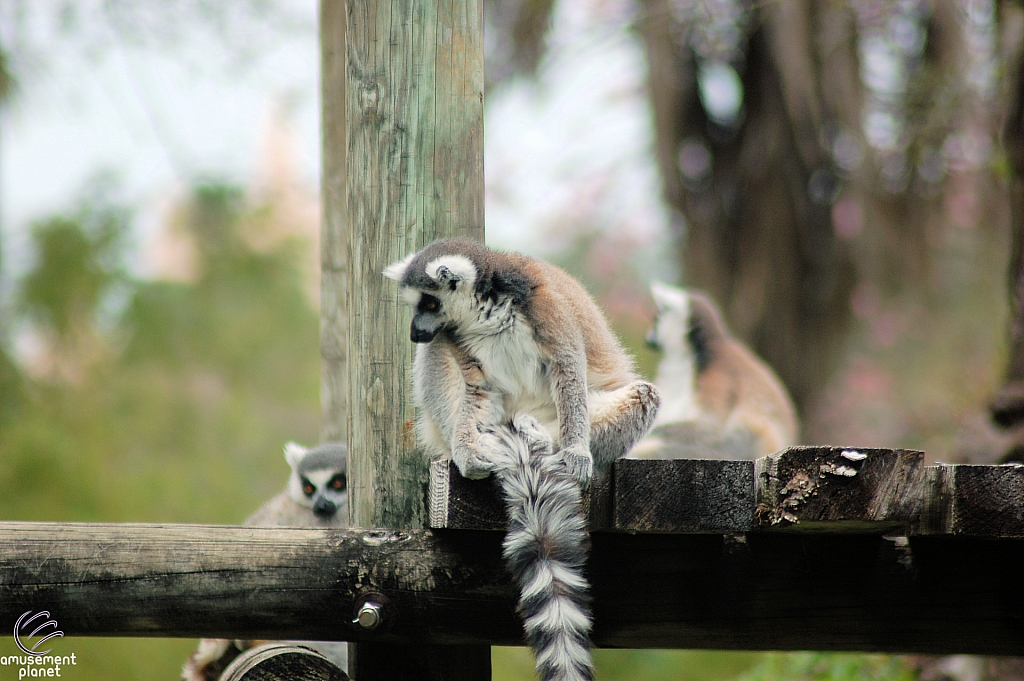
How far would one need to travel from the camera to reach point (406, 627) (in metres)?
2.16

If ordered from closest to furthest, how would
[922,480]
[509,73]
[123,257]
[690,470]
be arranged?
1. [922,480]
2. [690,470]
3. [509,73]
4. [123,257]

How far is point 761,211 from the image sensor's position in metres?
8.22

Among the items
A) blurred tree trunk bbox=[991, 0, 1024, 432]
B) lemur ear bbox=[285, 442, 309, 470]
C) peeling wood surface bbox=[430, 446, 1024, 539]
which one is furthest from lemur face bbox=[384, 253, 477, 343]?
blurred tree trunk bbox=[991, 0, 1024, 432]

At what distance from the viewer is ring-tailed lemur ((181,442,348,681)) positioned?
3240 millimetres

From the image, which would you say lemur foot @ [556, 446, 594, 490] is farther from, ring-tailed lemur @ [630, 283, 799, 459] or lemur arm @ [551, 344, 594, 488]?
ring-tailed lemur @ [630, 283, 799, 459]

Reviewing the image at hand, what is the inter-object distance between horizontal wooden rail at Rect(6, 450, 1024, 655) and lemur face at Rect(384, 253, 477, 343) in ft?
1.48

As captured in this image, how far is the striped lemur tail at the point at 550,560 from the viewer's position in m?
1.90

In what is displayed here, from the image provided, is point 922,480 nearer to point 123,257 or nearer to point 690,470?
point 690,470

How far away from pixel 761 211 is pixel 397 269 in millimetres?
6469

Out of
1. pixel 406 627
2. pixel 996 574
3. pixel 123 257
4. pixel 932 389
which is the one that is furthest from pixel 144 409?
pixel 932 389

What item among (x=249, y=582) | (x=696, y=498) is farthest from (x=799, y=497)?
(x=249, y=582)

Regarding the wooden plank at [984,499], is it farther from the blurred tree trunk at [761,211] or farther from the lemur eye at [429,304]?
the blurred tree trunk at [761,211]

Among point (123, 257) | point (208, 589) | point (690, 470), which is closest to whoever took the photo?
point (690, 470)

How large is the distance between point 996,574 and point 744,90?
271 inches
